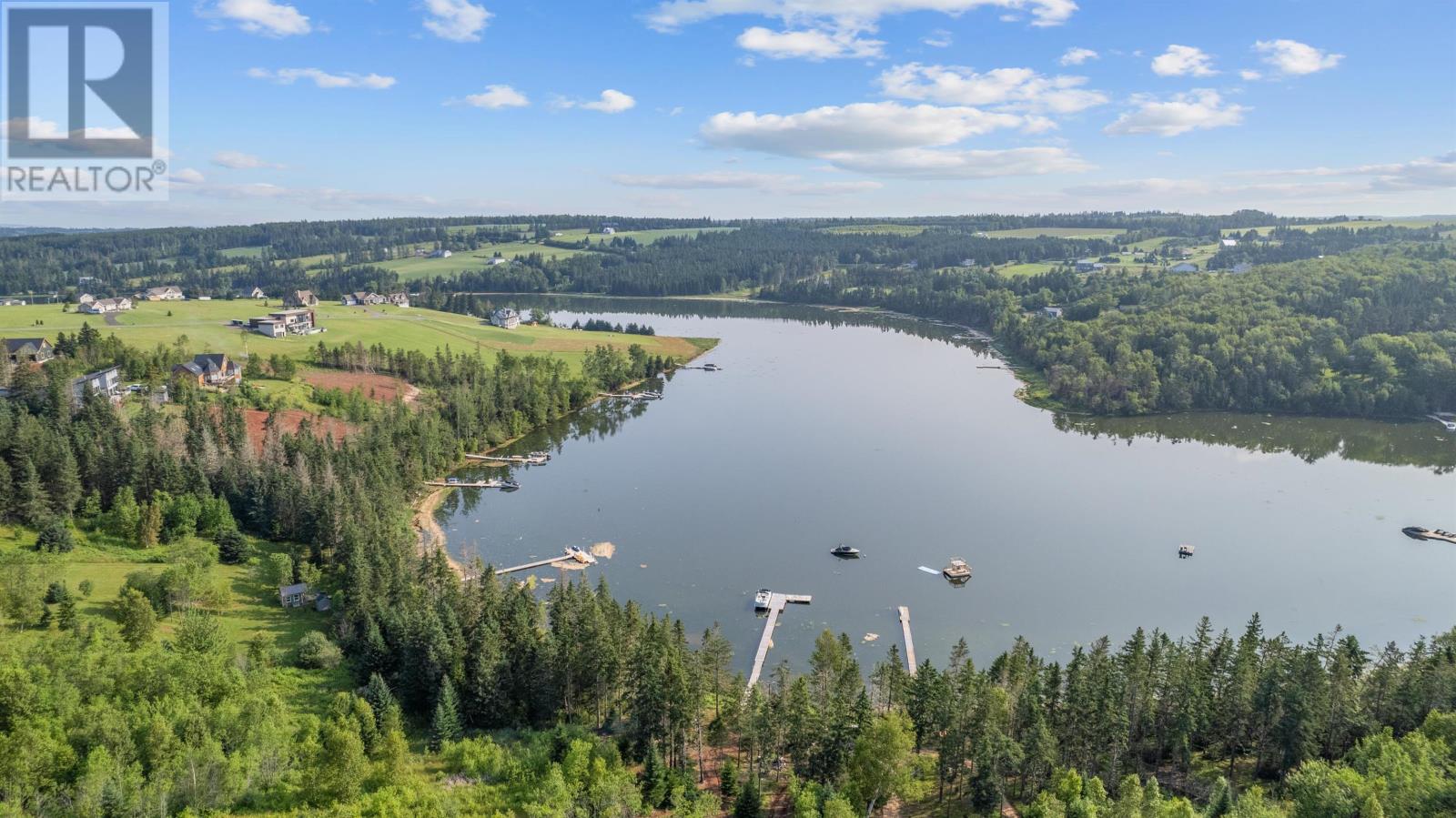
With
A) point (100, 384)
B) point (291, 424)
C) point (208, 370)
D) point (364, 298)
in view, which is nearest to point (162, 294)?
point (364, 298)

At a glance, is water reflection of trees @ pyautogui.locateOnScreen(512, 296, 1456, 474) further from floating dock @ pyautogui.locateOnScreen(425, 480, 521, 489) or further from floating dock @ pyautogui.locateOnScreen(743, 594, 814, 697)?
floating dock @ pyautogui.locateOnScreen(743, 594, 814, 697)

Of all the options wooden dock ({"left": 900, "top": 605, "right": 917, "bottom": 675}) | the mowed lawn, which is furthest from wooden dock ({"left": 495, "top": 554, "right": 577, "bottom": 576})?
the mowed lawn

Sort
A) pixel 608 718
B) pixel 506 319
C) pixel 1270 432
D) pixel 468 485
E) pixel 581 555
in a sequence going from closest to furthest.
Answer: pixel 608 718 < pixel 581 555 < pixel 468 485 < pixel 1270 432 < pixel 506 319

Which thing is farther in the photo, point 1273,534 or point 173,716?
point 1273,534

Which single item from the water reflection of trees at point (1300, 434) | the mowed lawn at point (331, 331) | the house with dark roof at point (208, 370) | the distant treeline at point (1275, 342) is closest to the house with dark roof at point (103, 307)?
the mowed lawn at point (331, 331)

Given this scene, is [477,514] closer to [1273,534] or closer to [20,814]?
[20,814]

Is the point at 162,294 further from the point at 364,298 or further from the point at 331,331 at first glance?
the point at 331,331

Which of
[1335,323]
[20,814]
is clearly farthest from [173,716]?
[1335,323]
